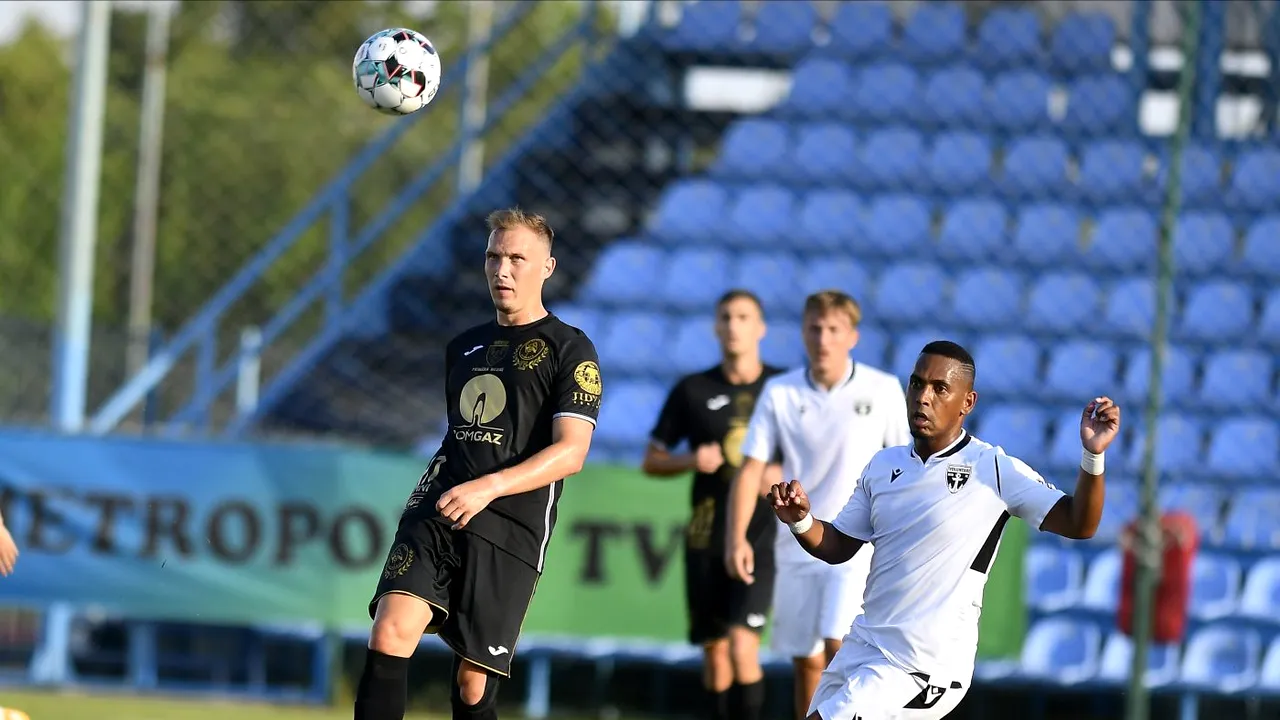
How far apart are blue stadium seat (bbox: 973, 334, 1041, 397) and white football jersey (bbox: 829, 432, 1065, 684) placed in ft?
27.9

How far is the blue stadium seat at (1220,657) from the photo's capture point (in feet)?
39.8

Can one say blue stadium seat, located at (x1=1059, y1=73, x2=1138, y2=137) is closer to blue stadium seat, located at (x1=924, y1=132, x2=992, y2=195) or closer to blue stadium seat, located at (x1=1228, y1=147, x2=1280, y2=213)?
blue stadium seat, located at (x1=924, y1=132, x2=992, y2=195)

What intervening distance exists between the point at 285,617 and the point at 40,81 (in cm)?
2642

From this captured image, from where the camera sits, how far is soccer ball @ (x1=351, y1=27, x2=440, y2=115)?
8.12 metres

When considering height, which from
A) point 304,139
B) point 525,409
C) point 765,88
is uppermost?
point 304,139

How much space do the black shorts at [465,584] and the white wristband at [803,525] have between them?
3.57ft

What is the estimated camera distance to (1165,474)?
548 inches

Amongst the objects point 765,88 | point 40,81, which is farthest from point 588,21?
point 40,81

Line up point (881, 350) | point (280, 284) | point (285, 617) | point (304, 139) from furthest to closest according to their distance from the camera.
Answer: point (304, 139) < point (280, 284) < point (881, 350) < point (285, 617)

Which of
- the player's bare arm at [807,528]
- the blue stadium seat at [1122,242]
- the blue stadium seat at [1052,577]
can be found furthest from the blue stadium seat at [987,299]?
the player's bare arm at [807,528]

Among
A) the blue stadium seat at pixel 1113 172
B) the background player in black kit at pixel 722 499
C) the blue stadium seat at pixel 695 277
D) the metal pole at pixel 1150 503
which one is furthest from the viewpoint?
the blue stadium seat at pixel 1113 172

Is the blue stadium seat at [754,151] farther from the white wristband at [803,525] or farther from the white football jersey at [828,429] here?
the white wristband at [803,525]

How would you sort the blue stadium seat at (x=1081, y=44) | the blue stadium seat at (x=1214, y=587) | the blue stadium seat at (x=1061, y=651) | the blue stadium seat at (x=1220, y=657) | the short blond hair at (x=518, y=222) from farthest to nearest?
the blue stadium seat at (x=1081, y=44) → the blue stadium seat at (x=1214, y=587) → the blue stadium seat at (x=1220, y=657) → the blue stadium seat at (x=1061, y=651) → the short blond hair at (x=518, y=222)

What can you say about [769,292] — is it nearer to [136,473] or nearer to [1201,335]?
[1201,335]
